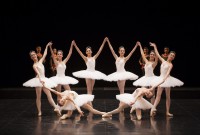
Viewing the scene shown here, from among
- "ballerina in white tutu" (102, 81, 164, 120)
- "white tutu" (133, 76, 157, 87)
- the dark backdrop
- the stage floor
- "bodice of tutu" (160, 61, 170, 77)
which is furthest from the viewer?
the dark backdrop

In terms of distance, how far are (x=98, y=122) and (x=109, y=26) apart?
14.3 ft

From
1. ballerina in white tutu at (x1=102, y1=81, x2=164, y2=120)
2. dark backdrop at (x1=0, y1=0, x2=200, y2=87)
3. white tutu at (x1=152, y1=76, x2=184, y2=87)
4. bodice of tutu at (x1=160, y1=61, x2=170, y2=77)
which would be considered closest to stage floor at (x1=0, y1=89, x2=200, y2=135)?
ballerina in white tutu at (x1=102, y1=81, x2=164, y2=120)

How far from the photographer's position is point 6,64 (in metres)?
11.3

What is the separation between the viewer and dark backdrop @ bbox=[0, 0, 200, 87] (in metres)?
10.9

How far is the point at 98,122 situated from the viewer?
7.11m

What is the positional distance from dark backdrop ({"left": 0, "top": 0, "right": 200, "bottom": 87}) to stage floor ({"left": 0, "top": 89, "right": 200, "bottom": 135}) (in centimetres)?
217

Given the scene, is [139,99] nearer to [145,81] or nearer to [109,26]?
[145,81]

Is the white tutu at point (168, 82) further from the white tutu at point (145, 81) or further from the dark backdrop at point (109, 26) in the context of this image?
the dark backdrop at point (109, 26)

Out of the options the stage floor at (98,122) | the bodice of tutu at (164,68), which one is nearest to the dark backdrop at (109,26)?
the stage floor at (98,122)

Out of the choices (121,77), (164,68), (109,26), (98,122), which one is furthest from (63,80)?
(109,26)

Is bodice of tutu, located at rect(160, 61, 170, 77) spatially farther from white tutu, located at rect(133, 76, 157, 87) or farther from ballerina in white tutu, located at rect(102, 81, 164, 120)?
ballerina in white tutu, located at rect(102, 81, 164, 120)

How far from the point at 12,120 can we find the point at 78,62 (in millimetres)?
A: 4248

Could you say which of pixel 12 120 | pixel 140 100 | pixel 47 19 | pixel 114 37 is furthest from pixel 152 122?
pixel 47 19

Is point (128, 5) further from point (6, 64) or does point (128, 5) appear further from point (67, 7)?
point (6, 64)
